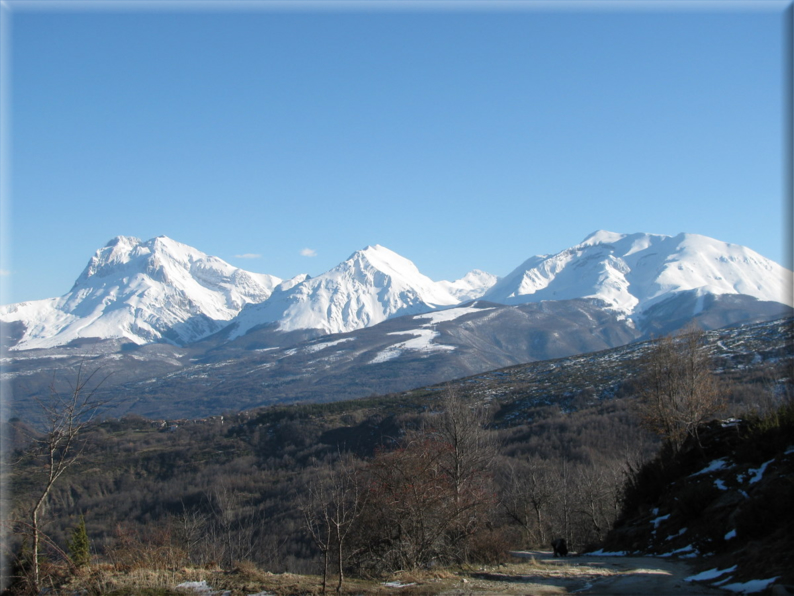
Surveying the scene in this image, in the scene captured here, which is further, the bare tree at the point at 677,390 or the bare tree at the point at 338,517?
the bare tree at the point at 677,390

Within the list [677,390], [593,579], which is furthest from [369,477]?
[677,390]

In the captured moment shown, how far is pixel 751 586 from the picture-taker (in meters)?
14.6

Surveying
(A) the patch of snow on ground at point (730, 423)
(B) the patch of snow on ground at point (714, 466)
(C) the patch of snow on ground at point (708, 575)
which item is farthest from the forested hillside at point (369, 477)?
(C) the patch of snow on ground at point (708, 575)

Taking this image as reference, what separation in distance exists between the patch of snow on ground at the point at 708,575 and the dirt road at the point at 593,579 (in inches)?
12.4

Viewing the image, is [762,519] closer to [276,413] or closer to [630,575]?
[630,575]

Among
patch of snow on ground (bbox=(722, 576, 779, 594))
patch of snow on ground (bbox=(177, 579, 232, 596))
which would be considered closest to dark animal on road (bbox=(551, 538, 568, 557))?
patch of snow on ground (bbox=(722, 576, 779, 594))

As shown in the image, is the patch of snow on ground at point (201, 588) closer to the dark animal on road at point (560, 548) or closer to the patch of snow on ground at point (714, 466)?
the dark animal on road at point (560, 548)

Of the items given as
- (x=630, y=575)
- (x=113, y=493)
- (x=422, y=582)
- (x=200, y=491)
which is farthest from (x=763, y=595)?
(x=113, y=493)

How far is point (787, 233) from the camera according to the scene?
33.1 ft

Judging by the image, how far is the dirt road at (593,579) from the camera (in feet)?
52.1

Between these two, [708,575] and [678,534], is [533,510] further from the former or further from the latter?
[708,575]

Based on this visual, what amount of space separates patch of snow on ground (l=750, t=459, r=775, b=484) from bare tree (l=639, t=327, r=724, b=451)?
8.99m

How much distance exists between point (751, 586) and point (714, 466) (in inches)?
585

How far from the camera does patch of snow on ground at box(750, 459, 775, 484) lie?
23816 mm
